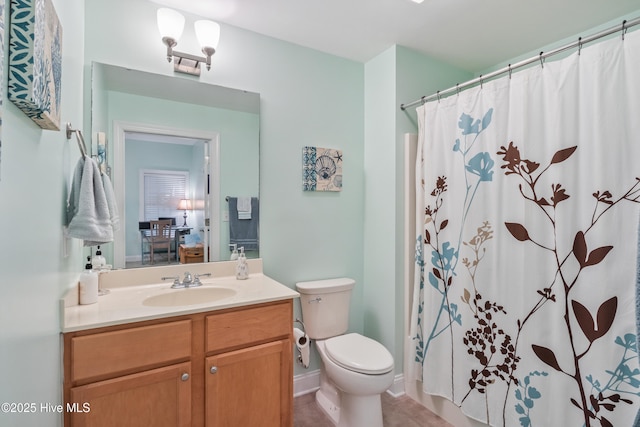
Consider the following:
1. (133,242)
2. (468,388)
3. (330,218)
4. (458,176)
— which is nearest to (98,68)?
(133,242)

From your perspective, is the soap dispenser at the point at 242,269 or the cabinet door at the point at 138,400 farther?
the soap dispenser at the point at 242,269

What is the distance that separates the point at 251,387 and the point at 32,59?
150 centimetres

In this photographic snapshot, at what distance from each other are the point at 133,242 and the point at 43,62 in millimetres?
1150

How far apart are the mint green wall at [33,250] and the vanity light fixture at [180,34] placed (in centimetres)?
43

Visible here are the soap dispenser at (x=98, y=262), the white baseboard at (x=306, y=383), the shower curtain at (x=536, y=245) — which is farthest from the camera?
the white baseboard at (x=306, y=383)

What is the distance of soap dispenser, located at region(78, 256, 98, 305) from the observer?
1.42 metres

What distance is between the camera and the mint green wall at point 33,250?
668 millimetres

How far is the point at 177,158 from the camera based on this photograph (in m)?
1.85

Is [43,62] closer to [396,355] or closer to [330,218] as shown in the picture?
[330,218]

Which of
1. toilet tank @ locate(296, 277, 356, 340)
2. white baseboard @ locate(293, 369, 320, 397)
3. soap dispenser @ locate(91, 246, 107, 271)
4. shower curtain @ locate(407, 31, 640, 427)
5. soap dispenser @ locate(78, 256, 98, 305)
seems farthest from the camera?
white baseboard @ locate(293, 369, 320, 397)

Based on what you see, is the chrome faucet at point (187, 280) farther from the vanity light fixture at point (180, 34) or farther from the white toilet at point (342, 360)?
the vanity light fixture at point (180, 34)

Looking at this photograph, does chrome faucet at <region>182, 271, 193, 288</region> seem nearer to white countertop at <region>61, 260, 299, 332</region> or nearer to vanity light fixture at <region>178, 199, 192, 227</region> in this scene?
white countertop at <region>61, 260, 299, 332</region>

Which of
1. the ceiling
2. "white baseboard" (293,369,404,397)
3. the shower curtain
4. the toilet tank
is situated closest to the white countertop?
the toilet tank

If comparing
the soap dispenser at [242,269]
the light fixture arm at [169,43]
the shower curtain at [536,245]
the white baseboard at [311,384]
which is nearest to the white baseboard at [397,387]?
the white baseboard at [311,384]
